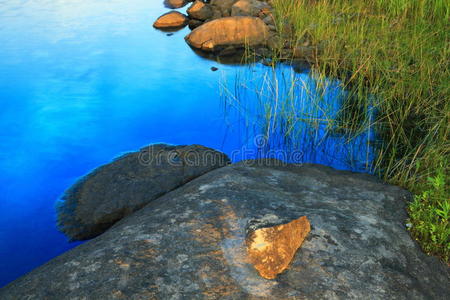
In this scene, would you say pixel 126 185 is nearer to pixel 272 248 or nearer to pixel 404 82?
pixel 272 248

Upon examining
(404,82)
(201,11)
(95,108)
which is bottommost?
(95,108)

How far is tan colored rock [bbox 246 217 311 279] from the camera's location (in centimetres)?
217

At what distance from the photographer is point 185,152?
13.9ft

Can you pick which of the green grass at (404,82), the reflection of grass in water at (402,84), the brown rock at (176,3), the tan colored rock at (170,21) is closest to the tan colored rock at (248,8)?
the tan colored rock at (170,21)

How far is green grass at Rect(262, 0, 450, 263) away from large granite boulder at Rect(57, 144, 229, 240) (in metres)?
1.87

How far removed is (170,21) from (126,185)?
6.40m

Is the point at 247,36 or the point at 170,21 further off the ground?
the point at 170,21

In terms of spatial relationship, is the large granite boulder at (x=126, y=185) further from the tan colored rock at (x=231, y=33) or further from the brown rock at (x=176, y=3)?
the brown rock at (x=176, y=3)

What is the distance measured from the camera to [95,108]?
20.2 ft

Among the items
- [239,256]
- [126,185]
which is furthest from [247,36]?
[239,256]

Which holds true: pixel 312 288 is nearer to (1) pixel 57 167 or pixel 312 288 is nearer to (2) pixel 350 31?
(1) pixel 57 167

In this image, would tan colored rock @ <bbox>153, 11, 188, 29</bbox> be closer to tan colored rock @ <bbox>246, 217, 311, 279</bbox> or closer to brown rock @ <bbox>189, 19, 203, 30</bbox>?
brown rock @ <bbox>189, 19, 203, 30</bbox>

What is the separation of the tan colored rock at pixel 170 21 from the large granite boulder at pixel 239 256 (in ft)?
23.3

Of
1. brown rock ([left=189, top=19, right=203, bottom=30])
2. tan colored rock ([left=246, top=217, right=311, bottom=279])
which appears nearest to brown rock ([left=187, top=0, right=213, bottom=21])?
brown rock ([left=189, top=19, right=203, bottom=30])
